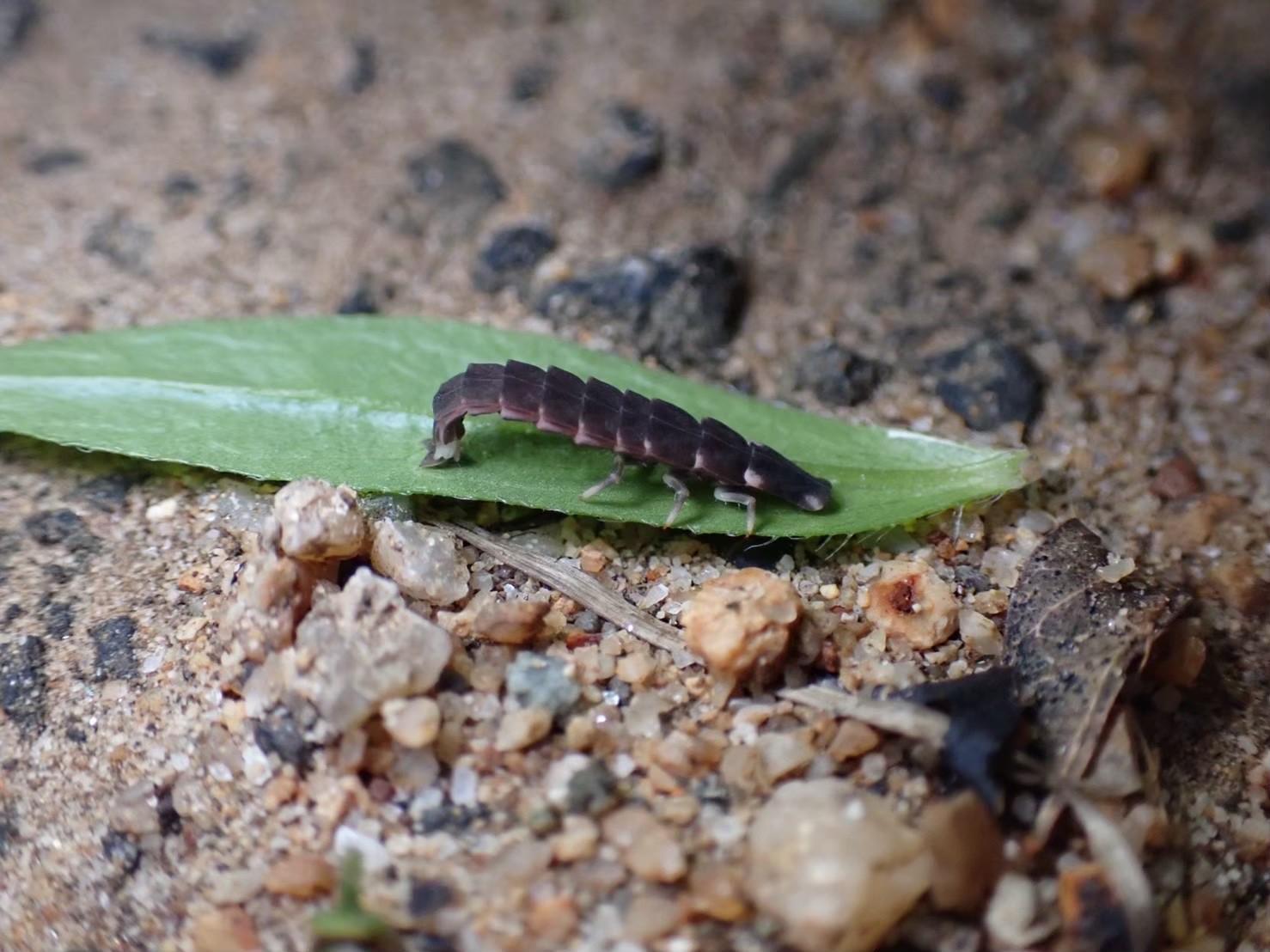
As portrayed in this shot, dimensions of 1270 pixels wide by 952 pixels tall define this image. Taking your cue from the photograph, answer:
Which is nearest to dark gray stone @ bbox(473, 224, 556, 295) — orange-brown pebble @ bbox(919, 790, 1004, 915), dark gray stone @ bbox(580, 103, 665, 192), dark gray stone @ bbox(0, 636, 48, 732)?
dark gray stone @ bbox(580, 103, 665, 192)

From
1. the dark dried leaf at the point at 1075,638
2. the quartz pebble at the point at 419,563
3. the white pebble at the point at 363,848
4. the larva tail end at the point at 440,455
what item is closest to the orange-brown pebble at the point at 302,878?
the white pebble at the point at 363,848

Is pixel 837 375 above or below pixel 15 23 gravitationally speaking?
below

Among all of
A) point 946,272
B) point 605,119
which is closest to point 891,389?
point 946,272

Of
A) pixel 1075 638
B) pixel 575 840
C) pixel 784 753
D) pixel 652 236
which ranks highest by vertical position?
pixel 652 236

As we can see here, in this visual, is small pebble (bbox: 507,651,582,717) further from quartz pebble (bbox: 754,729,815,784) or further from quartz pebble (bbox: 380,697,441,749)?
quartz pebble (bbox: 754,729,815,784)

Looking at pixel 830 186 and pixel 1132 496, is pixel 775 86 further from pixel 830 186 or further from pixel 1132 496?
pixel 1132 496

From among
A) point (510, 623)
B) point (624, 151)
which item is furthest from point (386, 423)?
point (624, 151)

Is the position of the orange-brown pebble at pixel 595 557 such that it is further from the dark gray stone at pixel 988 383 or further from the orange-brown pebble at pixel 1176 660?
the orange-brown pebble at pixel 1176 660

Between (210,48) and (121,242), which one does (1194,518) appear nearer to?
(121,242)

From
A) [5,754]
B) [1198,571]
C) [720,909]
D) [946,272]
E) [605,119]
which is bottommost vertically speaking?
[5,754]
